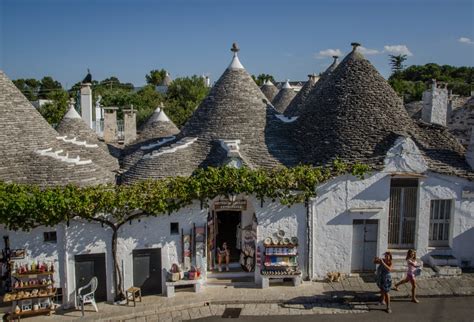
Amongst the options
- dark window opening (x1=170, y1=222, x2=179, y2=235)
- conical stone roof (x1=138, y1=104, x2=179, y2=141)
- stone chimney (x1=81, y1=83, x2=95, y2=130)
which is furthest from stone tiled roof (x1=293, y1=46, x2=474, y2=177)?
stone chimney (x1=81, y1=83, x2=95, y2=130)

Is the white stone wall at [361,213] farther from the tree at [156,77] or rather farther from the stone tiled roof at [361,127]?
the tree at [156,77]

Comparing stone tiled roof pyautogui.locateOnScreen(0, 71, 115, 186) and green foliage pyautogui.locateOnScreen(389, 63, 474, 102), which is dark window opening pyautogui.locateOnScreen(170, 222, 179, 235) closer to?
stone tiled roof pyautogui.locateOnScreen(0, 71, 115, 186)

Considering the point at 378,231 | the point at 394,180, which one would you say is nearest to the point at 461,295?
the point at 378,231

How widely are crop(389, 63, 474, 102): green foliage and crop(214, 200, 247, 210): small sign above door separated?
58840mm

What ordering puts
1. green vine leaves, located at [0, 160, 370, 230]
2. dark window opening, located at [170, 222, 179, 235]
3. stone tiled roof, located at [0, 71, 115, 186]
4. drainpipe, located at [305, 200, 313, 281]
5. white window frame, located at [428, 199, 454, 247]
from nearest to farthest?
green vine leaves, located at [0, 160, 370, 230], stone tiled roof, located at [0, 71, 115, 186], dark window opening, located at [170, 222, 179, 235], drainpipe, located at [305, 200, 313, 281], white window frame, located at [428, 199, 454, 247]

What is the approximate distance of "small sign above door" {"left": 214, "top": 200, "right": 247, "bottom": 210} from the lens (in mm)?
13586

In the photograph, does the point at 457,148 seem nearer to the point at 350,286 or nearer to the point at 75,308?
the point at 350,286

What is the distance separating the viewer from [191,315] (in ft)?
37.5

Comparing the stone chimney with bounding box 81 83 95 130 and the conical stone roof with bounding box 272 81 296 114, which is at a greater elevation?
the conical stone roof with bounding box 272 81 296 114

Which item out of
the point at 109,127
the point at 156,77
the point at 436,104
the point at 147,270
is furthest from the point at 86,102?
the point at 156,77

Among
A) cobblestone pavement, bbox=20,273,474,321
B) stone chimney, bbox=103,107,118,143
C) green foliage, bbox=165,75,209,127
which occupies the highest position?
green foliage, bbox=165,75,209,127

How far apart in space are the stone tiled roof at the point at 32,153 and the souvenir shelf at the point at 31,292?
2381mm

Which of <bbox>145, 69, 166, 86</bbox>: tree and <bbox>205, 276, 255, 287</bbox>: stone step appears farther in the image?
<bbox>145, 69, 166, 86</bbox>: tree

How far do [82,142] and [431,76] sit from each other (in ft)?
259
